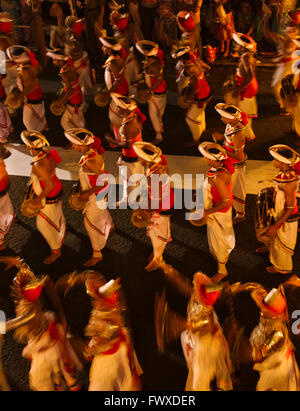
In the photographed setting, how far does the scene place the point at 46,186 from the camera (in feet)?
18.4

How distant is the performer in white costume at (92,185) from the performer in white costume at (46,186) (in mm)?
268

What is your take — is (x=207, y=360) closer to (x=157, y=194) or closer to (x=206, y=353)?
(x=206, y=353)

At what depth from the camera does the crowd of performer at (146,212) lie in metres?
4.20

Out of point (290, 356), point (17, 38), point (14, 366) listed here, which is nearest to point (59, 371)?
point (14, 366)

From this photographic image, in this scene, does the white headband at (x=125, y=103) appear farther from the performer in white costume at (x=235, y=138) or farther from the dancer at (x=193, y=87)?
the dancer at (x=193, y=87)

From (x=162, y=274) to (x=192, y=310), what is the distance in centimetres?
165

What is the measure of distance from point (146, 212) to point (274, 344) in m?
1.99

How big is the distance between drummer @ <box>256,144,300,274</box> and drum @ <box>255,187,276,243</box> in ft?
0.13

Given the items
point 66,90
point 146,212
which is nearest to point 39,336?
point 146,212

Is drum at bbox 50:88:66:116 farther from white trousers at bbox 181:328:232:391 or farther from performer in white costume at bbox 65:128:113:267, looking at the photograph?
white trousers at bbox 181:328:232:391

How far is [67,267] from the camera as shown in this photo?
20.0ft

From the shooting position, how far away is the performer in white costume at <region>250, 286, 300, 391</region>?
4027mm

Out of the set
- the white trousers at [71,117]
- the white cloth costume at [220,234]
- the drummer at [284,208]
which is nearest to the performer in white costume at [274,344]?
the drummer at [284,208]
